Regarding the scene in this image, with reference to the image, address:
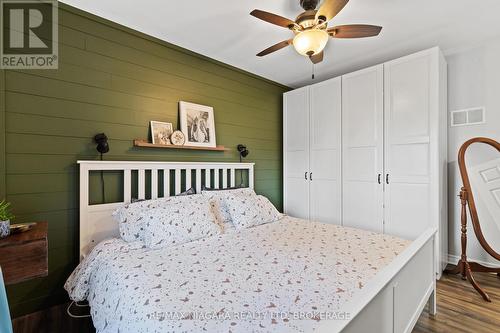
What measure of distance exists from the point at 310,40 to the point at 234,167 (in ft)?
5.97

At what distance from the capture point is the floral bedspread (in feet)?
3.36

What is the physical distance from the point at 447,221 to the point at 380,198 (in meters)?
0.84

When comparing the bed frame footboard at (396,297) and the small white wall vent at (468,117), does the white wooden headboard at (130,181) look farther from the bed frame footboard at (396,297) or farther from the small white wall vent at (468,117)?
the small white wall vent at (468,117)

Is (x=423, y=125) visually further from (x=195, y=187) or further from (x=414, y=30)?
(x=195, y=187)

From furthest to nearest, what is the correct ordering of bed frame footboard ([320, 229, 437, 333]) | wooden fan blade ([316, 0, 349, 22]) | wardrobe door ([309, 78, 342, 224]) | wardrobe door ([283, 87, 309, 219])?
wardrobe door ([283, 87, 309, 219])
wardrobe door ([309, 78, 342, 224])
wooden fan blade ([316, 0, 349, 22])
bed frame footboard ([320, 229, 437, 333])

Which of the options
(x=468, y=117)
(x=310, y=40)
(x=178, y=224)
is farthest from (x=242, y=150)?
(x=468, y=117)

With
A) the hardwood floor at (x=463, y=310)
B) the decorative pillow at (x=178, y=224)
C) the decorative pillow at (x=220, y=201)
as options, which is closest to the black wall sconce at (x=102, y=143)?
the decorative pillow at (x=178, y=224)

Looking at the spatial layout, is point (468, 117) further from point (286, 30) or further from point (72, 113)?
point (72, 113)

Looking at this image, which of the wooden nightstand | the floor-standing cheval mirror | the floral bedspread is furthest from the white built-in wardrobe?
the wooden nightstand

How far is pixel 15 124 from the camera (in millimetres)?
1848

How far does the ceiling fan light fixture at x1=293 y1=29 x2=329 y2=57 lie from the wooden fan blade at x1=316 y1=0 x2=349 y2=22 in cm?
9

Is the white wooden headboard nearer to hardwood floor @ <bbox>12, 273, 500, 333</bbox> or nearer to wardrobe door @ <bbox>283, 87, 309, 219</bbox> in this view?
hardwood floor @ <bbox>12, 273, 500, 333</bbox>

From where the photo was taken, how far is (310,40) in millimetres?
1744

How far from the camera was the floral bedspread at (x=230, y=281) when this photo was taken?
1023mm
